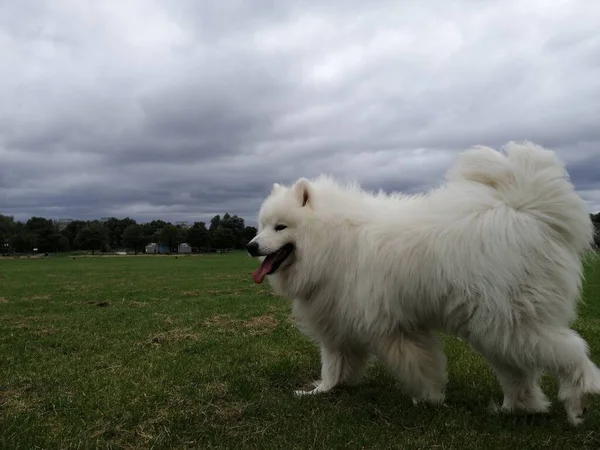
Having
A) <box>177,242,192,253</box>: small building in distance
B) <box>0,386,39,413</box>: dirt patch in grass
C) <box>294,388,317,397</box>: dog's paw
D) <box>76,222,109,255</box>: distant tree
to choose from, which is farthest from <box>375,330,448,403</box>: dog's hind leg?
<box>76,222,109,255</box>: distant tree

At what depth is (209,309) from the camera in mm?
12203

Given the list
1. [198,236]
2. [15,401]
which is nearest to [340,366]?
[15,401]

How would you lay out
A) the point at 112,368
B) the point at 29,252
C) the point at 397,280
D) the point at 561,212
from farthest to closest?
the point at 29,252 → the point at 112,368 → the point at 397,280 → the point at 561,212

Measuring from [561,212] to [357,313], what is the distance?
6.35 feet

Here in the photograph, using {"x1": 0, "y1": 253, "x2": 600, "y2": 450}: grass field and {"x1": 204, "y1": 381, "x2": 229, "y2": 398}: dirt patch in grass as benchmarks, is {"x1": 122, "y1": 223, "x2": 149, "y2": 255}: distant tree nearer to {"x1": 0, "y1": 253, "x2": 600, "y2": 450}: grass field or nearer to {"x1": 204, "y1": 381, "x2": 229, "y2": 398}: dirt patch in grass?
{"x1": 0, "y1": 253, "x2": 600, "y2": 450}: grass field

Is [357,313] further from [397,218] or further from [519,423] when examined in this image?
[519,423]

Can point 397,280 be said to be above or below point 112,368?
above

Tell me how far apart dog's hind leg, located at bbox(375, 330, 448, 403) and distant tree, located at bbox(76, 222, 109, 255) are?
12361cm

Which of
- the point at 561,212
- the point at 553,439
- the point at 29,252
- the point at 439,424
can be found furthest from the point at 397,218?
the point at 29,252

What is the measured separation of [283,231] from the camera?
4.81 meters

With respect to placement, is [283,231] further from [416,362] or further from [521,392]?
[521,392]

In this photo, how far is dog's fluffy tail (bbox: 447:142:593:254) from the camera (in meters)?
3.89

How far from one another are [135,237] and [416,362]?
431ft

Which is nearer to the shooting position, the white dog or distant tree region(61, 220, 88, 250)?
the white dog
